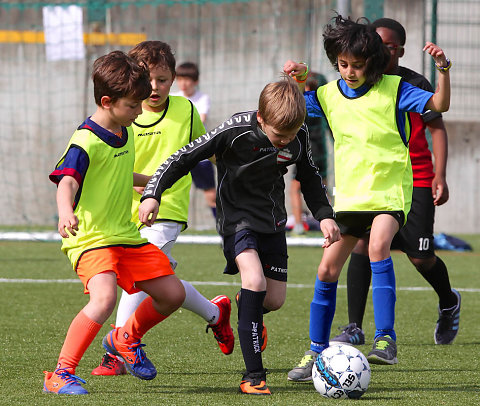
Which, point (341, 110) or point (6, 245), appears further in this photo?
point (6, 245)

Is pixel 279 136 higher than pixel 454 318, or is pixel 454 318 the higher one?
pixel 279 136

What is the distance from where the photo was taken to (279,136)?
3.91 m

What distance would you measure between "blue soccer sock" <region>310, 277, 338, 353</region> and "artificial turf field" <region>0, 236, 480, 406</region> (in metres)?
0.21

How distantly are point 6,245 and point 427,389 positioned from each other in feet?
23.7

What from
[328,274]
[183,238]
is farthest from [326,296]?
[183,238]

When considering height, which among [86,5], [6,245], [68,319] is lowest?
[6,245]

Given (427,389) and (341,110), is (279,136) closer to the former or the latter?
(341,110)

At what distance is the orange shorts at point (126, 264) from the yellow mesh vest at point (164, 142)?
634mm

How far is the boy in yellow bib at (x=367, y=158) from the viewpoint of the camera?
4.52 meters

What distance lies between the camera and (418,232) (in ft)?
17.7

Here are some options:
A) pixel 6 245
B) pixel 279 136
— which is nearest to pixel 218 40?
pixel 6 245

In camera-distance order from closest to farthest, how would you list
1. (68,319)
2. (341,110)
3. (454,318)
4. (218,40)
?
(341,110) < (454,318) < (68,319) < (218,40)

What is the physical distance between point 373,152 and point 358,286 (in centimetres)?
105

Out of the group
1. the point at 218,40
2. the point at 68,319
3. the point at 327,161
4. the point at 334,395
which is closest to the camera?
the point at 334,395
